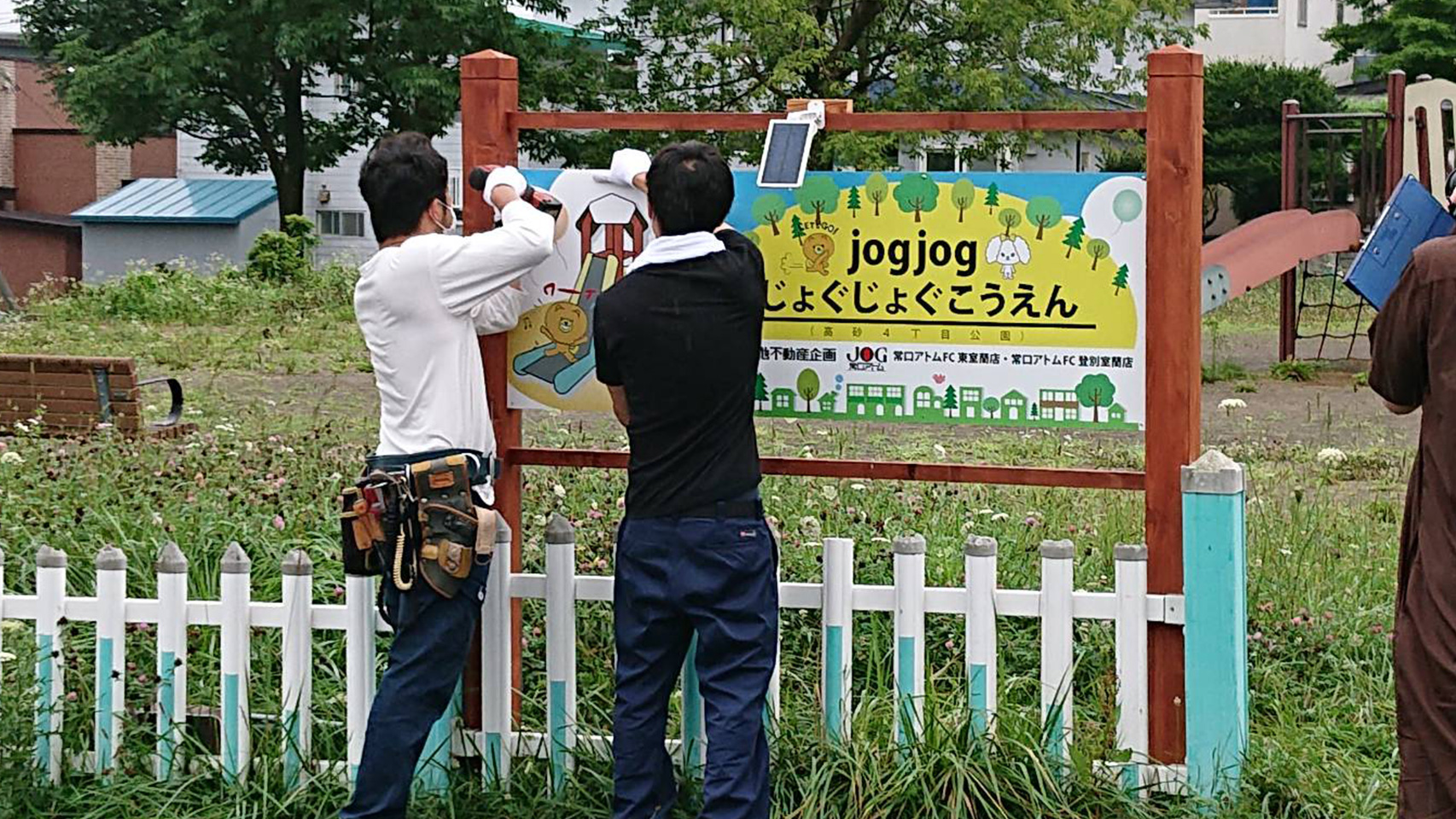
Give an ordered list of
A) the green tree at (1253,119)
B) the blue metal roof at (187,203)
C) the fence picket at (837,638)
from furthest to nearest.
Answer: the blue metal roof at (187,203) < the green tree at (1253,119) < the fence picket at (837,638)

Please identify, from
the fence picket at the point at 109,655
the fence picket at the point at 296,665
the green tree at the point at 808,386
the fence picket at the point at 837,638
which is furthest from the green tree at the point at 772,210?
the fence picket at the point at 109,655

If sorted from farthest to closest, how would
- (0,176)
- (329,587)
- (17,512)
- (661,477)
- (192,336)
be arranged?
(0,176) < (192,336) < (17,512) < (329,587) < (661,477)

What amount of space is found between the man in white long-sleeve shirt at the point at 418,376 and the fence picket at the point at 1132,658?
1614 millimetres

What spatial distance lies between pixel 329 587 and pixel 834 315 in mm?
2155

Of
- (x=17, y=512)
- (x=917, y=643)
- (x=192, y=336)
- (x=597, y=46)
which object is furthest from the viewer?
(x=597, y=46)

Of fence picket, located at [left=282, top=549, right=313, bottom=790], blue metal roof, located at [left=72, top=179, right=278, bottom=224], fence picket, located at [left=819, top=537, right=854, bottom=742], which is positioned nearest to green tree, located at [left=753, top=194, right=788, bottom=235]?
fence picket, located at [left=819, top=537, right=854, bottom=742]

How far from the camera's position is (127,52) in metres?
31.8

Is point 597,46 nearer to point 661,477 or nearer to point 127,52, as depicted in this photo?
point 127,52

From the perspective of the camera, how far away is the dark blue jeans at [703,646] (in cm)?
441

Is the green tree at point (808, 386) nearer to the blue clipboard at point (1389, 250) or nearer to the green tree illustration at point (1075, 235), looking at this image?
the green tree illustration at point (1075, 235)

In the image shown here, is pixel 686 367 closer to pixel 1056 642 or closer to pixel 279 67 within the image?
pixel 1056 642

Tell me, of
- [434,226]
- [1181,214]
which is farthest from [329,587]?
[1181,214]

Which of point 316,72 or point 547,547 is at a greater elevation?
point 316,72

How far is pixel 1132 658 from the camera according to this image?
15.4 ft
